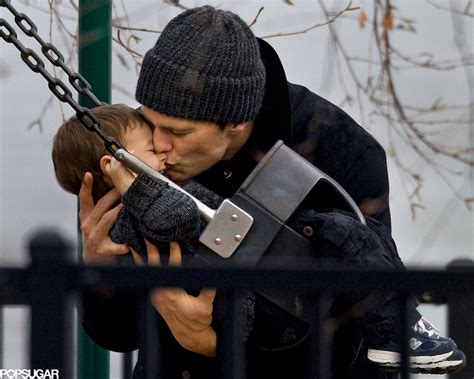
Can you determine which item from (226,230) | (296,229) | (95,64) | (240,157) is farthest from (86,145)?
(95,64)

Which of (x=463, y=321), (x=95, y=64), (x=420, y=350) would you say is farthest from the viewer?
(x=95, y=64)

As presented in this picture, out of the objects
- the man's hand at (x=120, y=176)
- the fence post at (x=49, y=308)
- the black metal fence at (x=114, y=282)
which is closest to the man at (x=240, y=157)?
the man's hand at (x=120, y=176)

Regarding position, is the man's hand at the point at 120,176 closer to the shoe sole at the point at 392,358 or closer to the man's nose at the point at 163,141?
the man's nose at the point at 163,141

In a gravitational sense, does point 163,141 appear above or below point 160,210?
above

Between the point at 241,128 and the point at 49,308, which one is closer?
the point at 49,308

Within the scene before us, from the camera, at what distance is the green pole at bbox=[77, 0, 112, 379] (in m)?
4.78

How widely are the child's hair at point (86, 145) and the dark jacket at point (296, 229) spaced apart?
27 cm

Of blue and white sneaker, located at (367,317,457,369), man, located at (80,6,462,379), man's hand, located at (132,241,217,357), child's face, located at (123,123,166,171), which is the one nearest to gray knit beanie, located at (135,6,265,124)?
man, located at (80,6,462,379)

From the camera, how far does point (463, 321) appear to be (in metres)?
3.45

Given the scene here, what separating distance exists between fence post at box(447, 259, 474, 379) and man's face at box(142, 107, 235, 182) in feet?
2.43

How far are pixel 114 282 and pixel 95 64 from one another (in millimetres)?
2037

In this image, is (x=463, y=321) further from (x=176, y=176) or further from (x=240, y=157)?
(x=176, y=176)

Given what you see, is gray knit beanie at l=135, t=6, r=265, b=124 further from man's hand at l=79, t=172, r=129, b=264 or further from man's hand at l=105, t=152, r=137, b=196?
man's hand at l=79, t=172, r=129, b=264

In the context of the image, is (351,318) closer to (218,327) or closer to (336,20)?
(218,327)
